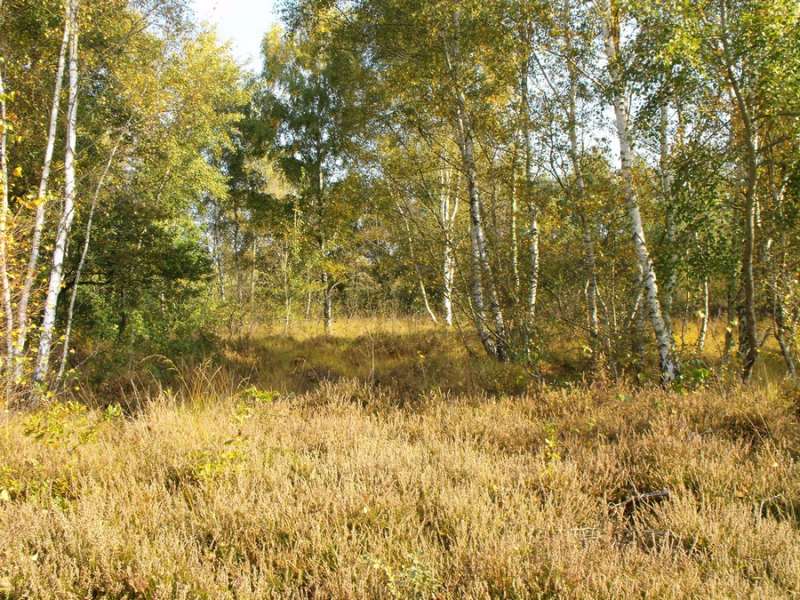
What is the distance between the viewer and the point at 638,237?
694 cm

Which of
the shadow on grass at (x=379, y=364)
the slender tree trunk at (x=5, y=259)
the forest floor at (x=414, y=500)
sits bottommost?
the forest floor at (x=414, y=500)

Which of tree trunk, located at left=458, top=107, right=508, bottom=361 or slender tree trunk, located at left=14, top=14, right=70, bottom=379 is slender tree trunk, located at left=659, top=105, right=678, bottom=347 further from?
slender tree trunk, located at left=14, top=14, right=70, bottom=379

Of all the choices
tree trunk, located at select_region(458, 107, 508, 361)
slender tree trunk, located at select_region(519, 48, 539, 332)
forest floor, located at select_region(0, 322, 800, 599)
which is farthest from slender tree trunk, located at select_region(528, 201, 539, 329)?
forest floor, located at select_region(0, 322, 800, 599)

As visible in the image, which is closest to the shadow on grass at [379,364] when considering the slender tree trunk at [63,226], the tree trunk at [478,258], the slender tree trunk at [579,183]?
the tree trunk at [478,258]

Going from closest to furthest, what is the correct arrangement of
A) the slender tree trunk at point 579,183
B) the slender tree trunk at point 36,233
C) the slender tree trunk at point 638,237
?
1. the slender tree trunk at point 36,233
2. the slender tree trunk at point 638,237
3. the slender tree trunk at point 579,183

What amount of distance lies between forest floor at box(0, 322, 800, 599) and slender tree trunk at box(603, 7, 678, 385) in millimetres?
1130

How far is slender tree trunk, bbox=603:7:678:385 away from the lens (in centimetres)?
679

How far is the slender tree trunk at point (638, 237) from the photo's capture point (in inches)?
267

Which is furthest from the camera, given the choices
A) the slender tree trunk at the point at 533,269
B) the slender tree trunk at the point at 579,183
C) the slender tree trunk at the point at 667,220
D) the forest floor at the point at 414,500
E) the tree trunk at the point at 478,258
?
the tree trunk at the point at 478,258

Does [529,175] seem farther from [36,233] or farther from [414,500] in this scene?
[36,233]

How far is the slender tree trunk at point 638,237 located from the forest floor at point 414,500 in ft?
3.71

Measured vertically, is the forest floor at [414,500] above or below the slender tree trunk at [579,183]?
below

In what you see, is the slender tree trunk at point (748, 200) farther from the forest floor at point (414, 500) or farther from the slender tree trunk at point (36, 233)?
the slender tree trunk at point (36, 233)

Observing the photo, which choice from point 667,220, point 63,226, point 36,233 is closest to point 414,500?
point 667,220
